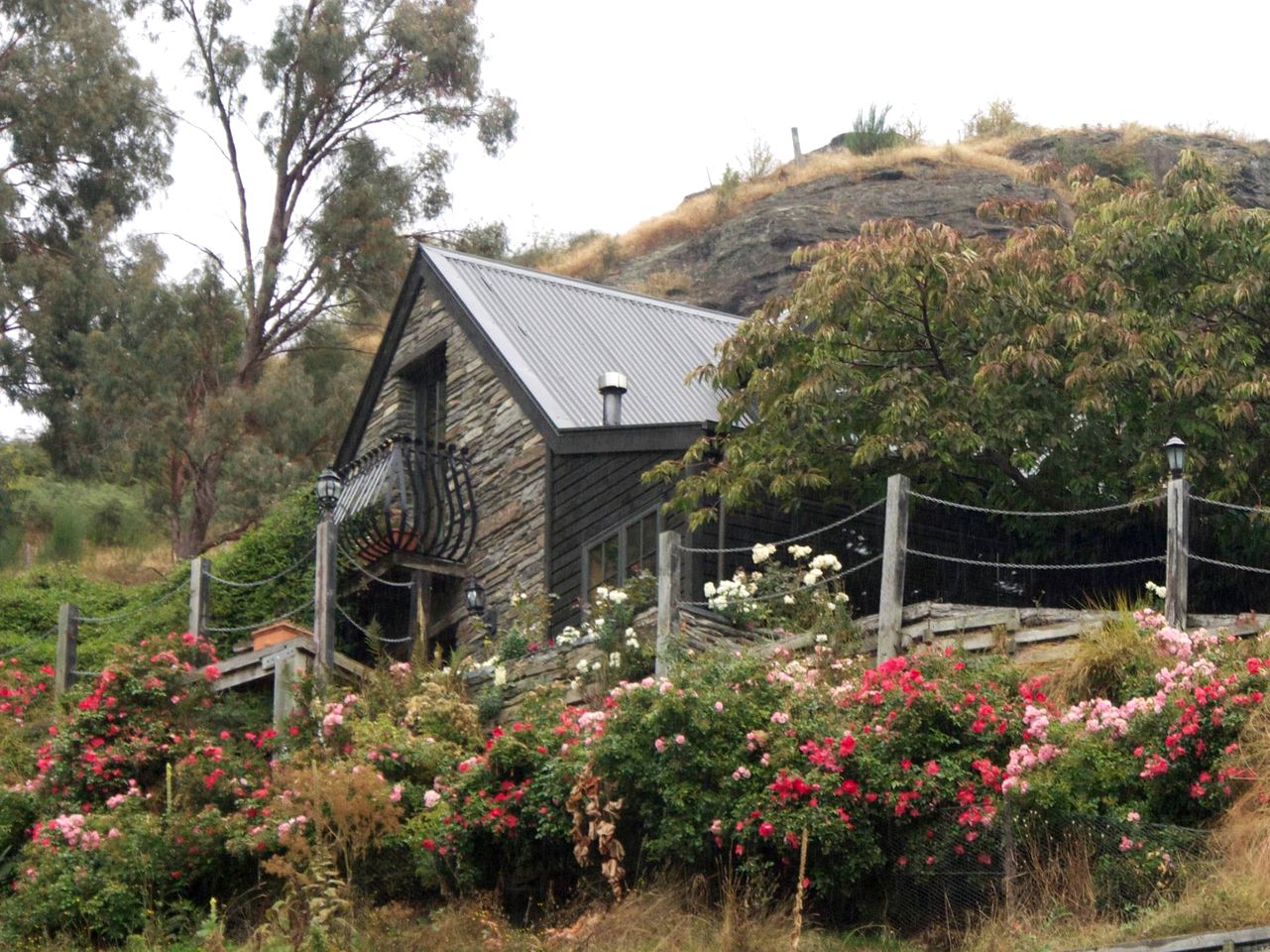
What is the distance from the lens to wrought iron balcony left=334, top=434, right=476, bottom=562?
18906 millimetres

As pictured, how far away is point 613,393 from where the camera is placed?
734 inches

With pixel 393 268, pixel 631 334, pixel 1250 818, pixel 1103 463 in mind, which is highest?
pixel 393 268

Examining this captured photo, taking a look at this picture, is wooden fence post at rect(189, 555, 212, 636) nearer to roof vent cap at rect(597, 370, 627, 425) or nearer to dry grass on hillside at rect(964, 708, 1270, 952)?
roof vent cap at rect(597, 370, 627, 425)

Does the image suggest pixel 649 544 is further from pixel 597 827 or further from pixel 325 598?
pixel 597 827

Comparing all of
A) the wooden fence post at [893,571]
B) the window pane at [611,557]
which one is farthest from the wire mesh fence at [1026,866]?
the window pane at [611,557]

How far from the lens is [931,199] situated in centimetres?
3772

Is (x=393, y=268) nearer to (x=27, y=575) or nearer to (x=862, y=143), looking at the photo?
(x=27, y=575)

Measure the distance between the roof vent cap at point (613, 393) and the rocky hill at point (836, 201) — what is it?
652 inches

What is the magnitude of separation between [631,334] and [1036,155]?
22.7 metres

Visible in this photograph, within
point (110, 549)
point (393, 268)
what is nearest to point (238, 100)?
point (393, 268)

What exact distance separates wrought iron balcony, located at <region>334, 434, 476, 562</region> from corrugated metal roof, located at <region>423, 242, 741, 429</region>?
4.61ft

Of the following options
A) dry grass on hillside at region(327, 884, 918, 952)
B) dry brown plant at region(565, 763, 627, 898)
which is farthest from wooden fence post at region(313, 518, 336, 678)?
dry brown plant at region(565, 763, 627, 898)

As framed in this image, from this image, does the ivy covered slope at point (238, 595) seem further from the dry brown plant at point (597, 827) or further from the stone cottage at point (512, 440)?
the dry brown plant at point (597, 827)

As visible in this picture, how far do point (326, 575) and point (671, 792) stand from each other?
228 inches
